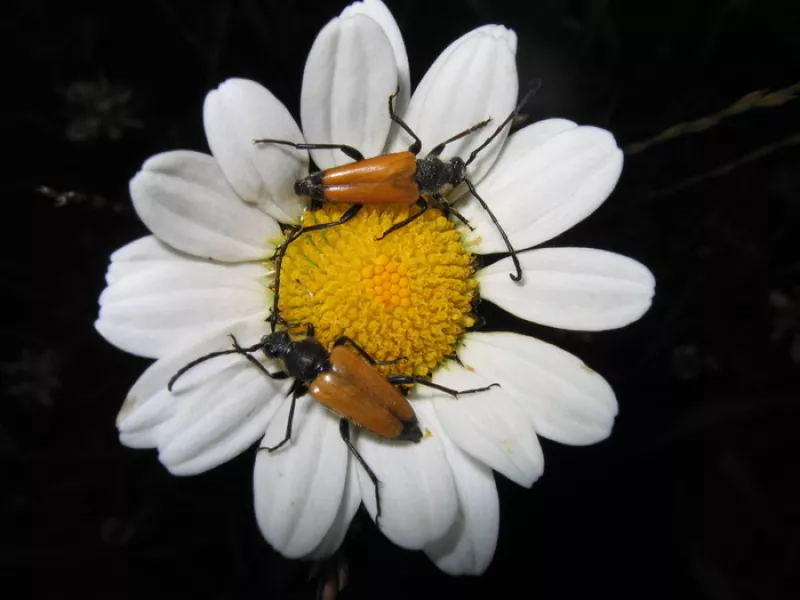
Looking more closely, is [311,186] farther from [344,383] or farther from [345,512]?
[345,512]

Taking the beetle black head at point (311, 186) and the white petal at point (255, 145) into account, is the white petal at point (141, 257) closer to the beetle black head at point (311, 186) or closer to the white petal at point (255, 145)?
the white petal at point (255, 145)

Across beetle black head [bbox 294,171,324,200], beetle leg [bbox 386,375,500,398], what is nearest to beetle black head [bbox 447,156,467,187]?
beetle black head [bbox 294,171,324,200]

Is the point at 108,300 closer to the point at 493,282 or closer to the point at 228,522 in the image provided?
the point at 493,282

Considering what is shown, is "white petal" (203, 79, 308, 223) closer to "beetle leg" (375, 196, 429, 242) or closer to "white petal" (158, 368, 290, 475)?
"beetle leg" (375, 196, 429, 242)

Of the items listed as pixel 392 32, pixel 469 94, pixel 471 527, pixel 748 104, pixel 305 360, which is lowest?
pixel 471 527

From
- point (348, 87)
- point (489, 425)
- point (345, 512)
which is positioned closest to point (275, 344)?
point (345, 512)

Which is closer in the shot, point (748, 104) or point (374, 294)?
point (374, 294)
